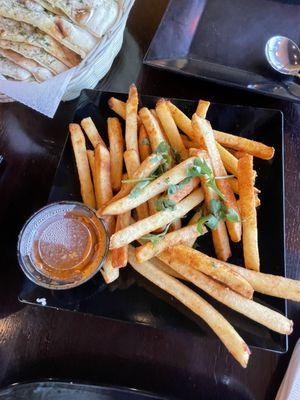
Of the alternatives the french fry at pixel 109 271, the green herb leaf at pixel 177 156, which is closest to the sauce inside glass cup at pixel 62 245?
the french fry at pixel 109 271

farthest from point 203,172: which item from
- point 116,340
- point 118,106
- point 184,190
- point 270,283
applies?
point 116,340

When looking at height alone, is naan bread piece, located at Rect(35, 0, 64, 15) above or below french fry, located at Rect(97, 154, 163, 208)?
above

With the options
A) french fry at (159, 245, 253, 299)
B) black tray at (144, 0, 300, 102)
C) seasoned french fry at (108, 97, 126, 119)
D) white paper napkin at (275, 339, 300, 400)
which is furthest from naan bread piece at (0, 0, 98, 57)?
white paper napkin at (275, 339, 300, 400)

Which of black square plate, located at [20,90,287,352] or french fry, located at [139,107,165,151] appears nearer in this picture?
black square plate, located at [20,90,287,352]

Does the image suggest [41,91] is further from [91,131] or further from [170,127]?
[170,127]

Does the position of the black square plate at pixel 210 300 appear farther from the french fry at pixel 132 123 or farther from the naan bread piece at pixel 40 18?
the naan bread piece at pixel 40 18

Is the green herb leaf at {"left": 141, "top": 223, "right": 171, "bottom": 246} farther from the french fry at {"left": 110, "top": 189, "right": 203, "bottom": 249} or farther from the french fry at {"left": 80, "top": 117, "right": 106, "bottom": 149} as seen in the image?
the french fry at {"left": 80, "top": 117, "right": 106, "bottom": 149}
